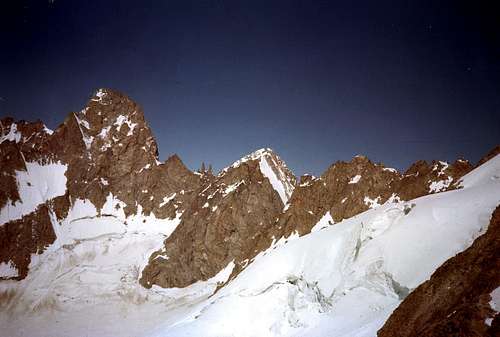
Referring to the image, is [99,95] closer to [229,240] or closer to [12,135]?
[12,135]

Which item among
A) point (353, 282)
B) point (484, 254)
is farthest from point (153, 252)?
point (484, 254)

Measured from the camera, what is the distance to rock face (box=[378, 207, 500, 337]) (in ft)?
41.7

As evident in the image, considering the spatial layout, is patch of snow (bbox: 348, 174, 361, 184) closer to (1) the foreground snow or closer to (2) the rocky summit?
(2) the rocky summit

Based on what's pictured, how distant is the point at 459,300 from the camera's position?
15.7m

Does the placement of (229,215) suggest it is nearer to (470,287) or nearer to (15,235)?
(15,235)

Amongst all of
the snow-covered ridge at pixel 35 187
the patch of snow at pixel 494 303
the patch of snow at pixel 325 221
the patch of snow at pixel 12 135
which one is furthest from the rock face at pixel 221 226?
the patch of snow at pixel 494 303

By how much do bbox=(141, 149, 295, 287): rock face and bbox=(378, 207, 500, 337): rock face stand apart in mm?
67431

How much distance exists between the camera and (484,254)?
1705 centimetres

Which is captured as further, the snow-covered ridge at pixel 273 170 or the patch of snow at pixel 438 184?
the snow-covered ridge at pixel 273 170

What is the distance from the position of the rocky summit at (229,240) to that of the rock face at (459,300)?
0.26 feet

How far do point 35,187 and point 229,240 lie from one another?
59.4m

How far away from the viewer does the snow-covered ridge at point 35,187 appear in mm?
109188

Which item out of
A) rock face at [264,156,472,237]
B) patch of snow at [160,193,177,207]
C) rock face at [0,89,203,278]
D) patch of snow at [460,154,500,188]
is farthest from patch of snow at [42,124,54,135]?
patch of snow at [460,154,500,188]

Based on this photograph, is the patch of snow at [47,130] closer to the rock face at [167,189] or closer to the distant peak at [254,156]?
the rock face at [167,189]
